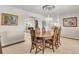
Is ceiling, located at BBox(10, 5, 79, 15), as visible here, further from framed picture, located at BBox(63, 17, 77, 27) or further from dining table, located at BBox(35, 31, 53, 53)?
dining table, located at BBox(35, 31, 53, 53)

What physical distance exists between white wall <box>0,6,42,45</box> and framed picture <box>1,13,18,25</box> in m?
0.07

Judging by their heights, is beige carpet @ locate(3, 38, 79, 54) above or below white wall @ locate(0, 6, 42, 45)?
below

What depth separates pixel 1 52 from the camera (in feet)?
6.00

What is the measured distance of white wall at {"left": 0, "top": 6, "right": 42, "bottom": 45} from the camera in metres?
1.81

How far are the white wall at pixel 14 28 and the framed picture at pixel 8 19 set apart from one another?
66mm

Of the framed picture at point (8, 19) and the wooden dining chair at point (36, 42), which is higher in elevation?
the framed picture at point (8, 19)

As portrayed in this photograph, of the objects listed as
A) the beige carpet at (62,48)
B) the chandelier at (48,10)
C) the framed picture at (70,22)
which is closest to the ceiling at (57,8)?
the chandelier at (48,10)

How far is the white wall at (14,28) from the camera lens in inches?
71.3

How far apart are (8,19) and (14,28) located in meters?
0.23

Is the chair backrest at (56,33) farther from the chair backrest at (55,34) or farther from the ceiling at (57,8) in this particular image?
the ceiling at (57,8)

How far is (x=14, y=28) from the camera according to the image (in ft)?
6.20

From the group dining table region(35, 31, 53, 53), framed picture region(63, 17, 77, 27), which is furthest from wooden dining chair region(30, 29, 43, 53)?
framed picture region(63, 17, 77, 27)
